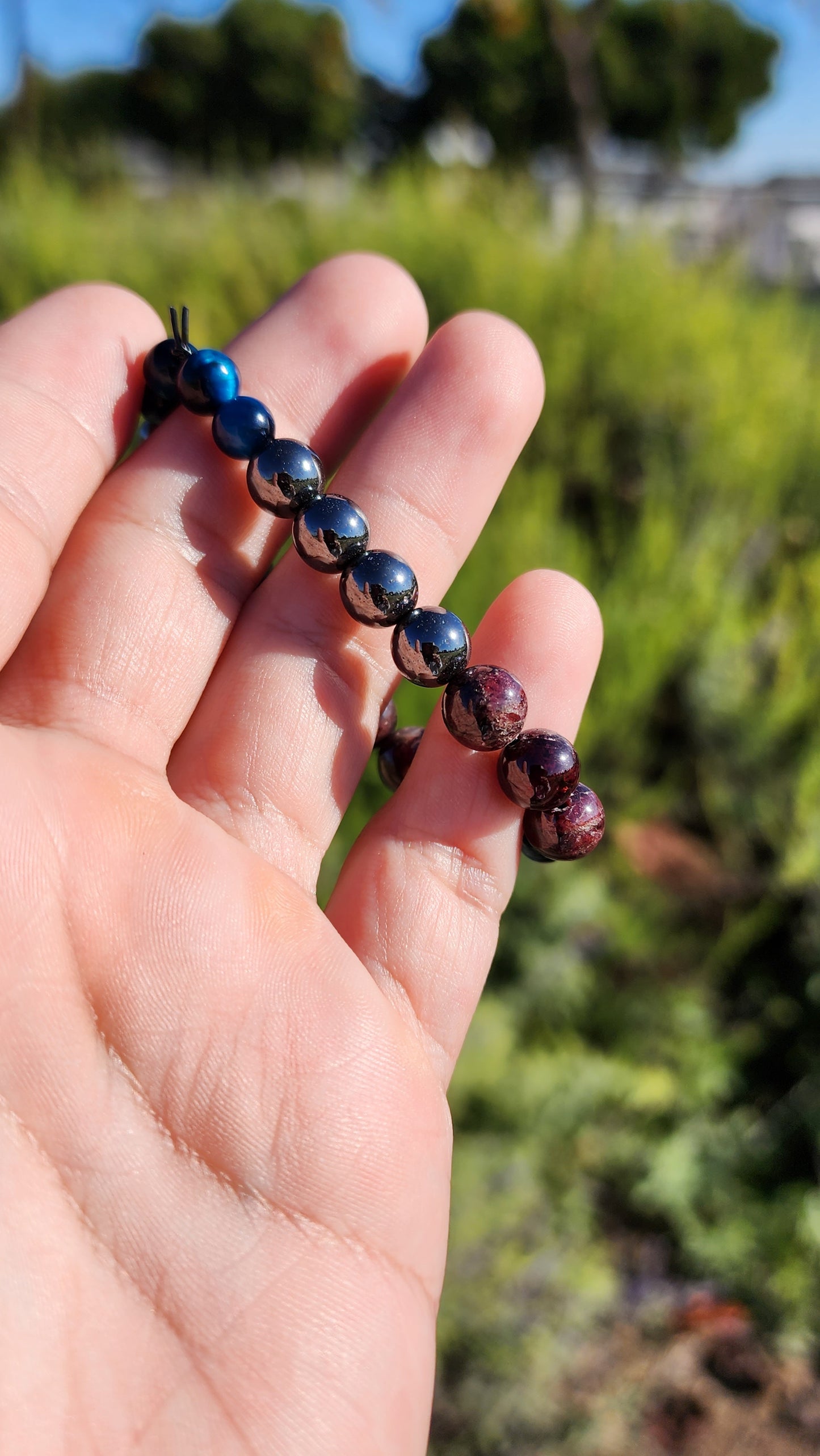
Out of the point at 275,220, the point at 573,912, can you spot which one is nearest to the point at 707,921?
the point at 573,912

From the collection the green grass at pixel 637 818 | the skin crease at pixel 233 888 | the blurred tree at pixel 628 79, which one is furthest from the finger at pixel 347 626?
the blurred tree at pixel 628 79

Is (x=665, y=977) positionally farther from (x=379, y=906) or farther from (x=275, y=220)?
(x=275, y=220)

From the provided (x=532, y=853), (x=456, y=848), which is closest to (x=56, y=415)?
(x=456, y=848)

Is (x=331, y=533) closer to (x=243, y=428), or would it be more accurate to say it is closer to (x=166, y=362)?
(x=243, y=428)

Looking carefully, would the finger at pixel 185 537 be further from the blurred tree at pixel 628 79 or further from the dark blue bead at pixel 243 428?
the blurred tree at pixel 628 79

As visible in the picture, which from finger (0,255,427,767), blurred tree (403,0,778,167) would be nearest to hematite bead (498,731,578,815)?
finger (0,255,427,767)

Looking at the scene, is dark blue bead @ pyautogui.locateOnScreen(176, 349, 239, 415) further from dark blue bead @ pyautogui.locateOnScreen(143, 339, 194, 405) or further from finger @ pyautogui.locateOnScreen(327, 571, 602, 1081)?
finger @ pyautogui.locateOnScreen(327, 571, 602, 1081)
